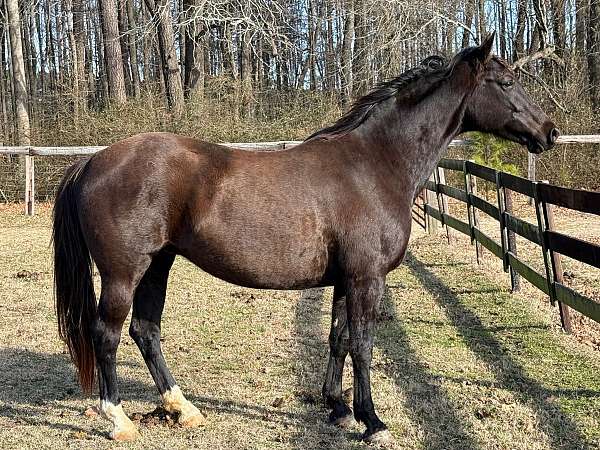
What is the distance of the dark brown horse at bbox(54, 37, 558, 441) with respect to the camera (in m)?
3.81

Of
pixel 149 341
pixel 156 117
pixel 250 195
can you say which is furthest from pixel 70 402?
pixel 156 117

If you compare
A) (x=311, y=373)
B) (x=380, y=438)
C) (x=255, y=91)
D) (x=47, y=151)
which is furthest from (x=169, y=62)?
(x=380, y=438)

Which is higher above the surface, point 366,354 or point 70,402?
point 366,354

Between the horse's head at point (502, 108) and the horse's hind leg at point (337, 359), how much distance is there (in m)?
1.36

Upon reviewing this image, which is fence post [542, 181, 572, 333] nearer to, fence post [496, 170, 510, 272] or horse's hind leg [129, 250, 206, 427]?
fence post [496, 170, 510, 272]

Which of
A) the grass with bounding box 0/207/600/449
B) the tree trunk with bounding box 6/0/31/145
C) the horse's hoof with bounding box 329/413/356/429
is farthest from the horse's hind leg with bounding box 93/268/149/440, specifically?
the tree trunk with bounding box 6/0/31/145

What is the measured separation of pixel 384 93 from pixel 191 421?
2281mm

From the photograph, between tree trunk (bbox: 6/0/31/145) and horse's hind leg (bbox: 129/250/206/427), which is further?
tree trunk (bbox: 6/0/31/145)

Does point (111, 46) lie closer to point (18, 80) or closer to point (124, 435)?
point (18, 80)

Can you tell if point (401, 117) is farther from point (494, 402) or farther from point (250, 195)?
point (494, 402)

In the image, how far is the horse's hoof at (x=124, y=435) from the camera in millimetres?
3842

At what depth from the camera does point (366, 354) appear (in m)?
3.95

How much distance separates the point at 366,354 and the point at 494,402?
1.01 metres

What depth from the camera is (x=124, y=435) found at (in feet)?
12.6
